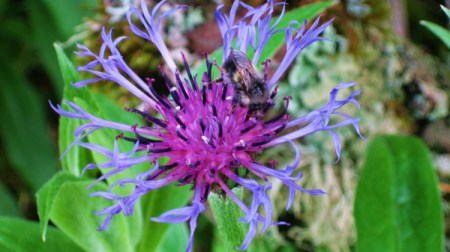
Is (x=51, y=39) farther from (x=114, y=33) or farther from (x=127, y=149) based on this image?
(x=127, y=149)

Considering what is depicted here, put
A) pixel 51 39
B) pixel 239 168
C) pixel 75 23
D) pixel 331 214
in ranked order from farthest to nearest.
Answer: pixel 51 39 → pixel 75 23 → pixel 331 214 → pixel 239 168

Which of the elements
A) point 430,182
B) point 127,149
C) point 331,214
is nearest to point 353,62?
point 331,214

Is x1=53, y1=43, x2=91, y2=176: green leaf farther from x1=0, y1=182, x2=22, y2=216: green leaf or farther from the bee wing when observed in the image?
x1=0, y1=182, x2=22, y2=216: green leaf

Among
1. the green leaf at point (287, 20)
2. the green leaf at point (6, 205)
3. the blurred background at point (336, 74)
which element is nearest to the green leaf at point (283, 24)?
the green leaf at point (287, 20)

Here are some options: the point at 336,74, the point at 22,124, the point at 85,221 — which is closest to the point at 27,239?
the point at 85,221

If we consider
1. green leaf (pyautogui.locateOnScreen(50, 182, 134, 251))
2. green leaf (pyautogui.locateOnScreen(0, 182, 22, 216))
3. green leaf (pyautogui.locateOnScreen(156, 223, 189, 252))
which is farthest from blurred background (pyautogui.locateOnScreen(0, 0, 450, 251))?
green leaf (pyautogui.locateOnScreen(50, 182, 134, 251))

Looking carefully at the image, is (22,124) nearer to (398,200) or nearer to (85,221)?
(85,221)

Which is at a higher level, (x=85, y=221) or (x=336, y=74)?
(x=85, y=221)
